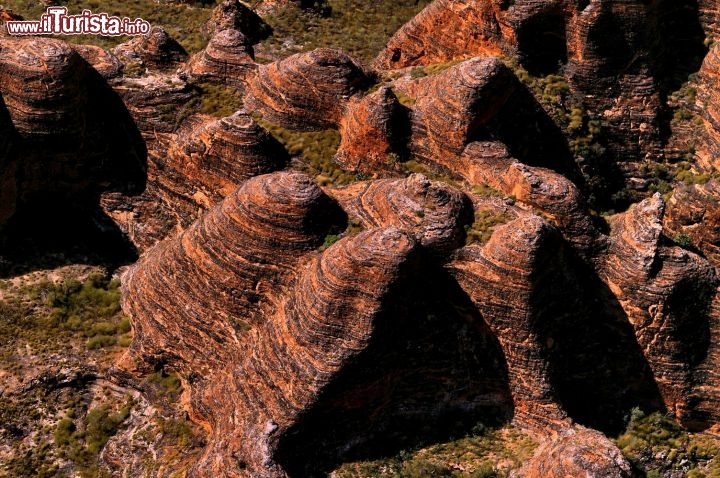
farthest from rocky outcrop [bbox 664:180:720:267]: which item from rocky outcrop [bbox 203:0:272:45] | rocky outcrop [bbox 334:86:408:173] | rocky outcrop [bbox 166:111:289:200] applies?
rocky outcrop [bbox 203:0:272:45]

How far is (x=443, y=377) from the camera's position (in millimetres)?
46531

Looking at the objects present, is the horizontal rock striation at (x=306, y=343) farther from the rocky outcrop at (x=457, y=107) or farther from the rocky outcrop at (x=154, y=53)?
the rocky outcrop at (x=154, y=53)

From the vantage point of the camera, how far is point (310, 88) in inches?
2098

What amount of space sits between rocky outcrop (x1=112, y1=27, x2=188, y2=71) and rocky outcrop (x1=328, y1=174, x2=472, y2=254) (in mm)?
18424

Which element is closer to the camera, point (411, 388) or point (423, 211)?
point (423, 211)

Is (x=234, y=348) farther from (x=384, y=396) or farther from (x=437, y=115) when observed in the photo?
(x=437, y=115)

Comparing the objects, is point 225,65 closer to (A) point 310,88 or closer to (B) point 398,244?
(A) point 310,88

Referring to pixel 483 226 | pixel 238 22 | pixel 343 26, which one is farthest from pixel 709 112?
pixel 238 22

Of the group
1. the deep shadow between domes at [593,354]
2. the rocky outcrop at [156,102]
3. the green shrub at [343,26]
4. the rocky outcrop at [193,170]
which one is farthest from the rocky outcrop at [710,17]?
A: the rocky outcrop at [156,102]

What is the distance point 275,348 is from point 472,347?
31.1 ft

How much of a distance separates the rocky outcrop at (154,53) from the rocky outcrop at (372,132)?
12.5 m

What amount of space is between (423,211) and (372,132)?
8214mm

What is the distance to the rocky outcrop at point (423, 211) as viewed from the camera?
146ft

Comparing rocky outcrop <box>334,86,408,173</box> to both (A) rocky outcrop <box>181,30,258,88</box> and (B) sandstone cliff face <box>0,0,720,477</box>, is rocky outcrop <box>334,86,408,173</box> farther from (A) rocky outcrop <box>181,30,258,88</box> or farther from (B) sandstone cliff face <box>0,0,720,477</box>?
(A) rocky outcrop <box>181,30,258,88</box>
